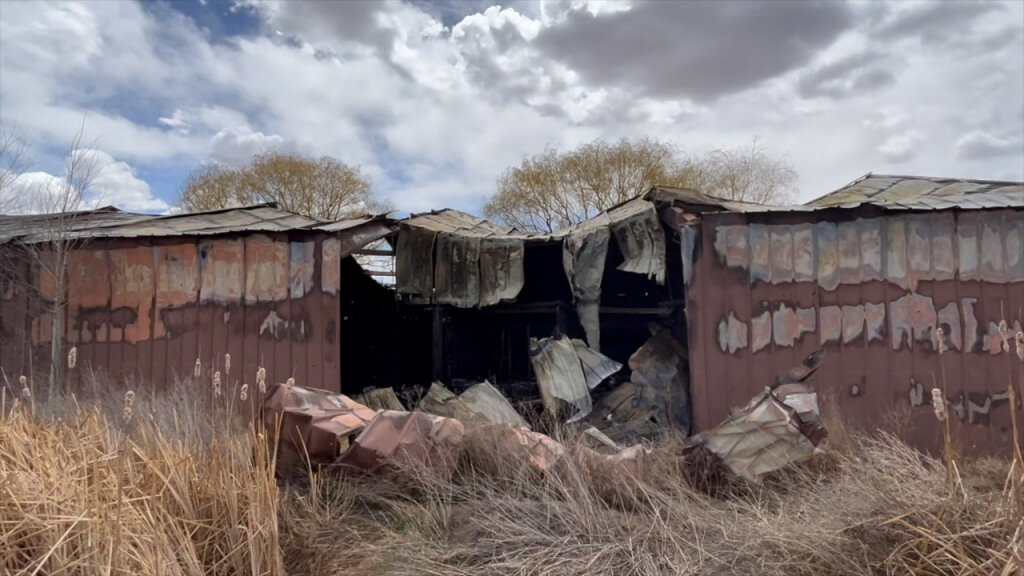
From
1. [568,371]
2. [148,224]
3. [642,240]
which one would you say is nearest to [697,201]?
[642,240]

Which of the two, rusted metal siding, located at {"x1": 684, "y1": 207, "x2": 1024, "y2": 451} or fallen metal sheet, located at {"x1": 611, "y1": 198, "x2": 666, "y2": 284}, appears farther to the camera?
fallen metal sheet, located at {"x1": 611, "y1": 198, "x2": 666, "y2": 284}

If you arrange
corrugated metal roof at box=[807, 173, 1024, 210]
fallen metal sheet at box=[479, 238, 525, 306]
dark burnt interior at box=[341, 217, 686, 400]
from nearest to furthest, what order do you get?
corrugated metal roof at box=[807, 173, 1024, 210] < fallen metal sheet at box=[479, 238, 525, 306] < dark burnt interior at box=[341, 217, 686, 400]

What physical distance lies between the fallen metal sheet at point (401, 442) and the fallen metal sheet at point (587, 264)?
11.9 feet

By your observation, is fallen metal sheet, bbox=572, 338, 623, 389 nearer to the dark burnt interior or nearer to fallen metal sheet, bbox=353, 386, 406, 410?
the dark burnt interior

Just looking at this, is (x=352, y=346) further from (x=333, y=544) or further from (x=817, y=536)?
(x=817, y=536)

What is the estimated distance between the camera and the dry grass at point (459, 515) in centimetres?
281

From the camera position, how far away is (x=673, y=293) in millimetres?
9688

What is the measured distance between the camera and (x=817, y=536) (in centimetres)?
338

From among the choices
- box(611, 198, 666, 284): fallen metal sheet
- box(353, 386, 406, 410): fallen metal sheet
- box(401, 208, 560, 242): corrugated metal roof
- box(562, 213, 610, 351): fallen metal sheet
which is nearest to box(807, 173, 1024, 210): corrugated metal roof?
box(611, 198, 666, 284): fallen metal sheet

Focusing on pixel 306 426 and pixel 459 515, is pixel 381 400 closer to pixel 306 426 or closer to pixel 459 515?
pixel 306 426

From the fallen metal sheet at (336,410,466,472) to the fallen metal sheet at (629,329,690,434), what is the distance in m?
3.75

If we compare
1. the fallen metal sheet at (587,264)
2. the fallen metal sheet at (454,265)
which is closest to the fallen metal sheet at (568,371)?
the fallen metal sheet at (587,264)

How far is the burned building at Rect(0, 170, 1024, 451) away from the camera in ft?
22.1

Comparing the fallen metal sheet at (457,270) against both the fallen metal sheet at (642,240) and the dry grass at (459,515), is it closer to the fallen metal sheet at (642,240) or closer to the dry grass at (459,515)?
the fallen metal sheet at (642,240)
